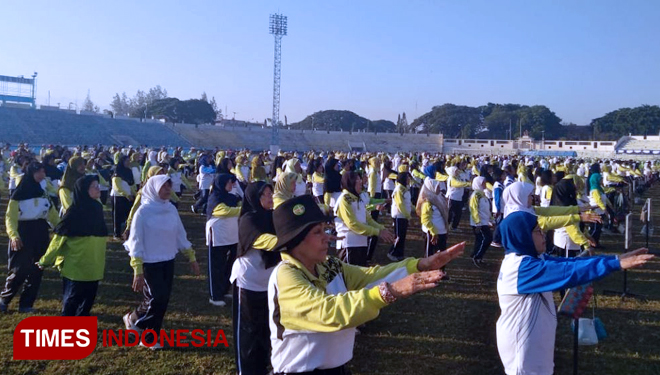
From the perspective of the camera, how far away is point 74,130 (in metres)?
51.2

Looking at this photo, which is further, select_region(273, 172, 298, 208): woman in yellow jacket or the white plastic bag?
select_region(273, 172, 298, 208): woman in yellow jacket

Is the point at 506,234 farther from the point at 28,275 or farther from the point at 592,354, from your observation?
the point at 28,275

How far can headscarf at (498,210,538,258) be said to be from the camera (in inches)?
130

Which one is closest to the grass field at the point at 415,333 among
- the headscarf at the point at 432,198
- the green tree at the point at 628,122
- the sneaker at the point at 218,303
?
the sneaker at the point at 218,303

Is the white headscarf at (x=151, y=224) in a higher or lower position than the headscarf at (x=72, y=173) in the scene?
lower

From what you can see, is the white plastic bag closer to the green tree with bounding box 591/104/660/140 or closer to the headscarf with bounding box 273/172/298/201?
the headscarf with bounding box 273/172/298/201

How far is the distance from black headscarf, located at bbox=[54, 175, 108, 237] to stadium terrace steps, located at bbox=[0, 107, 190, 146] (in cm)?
4600

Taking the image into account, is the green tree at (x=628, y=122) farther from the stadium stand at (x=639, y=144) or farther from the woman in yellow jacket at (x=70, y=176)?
the woman in yellow jacket at (x=70, y=176)

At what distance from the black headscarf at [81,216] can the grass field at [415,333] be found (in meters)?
1.26

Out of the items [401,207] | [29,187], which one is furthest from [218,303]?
[401,207]

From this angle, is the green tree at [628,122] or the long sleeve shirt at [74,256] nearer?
the long sleeve shirt at [74,256]

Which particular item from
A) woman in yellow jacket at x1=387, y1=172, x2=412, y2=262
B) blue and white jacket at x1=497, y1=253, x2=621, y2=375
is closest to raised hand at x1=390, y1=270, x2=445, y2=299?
blue and white jacket at x1=497, y1=253, x2=621, y2=375

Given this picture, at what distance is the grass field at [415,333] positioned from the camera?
5.10 meters

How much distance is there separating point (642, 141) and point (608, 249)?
59.6m
